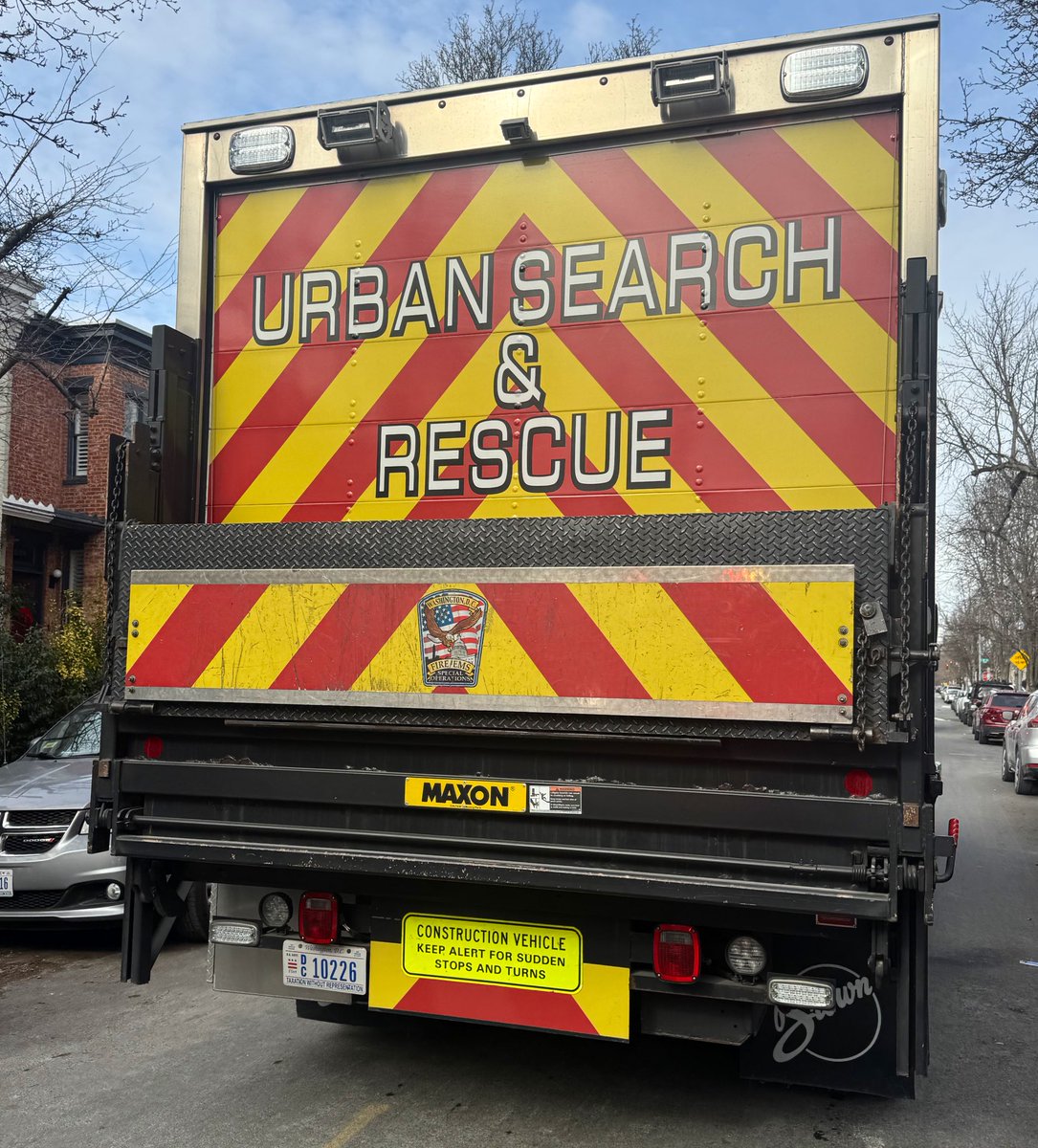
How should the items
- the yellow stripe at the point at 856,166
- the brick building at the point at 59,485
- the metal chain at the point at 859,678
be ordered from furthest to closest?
1. the brick building at the point at 59,485
2. the yellow stripe at the point at 856,166
3. the metal chain at the point at 859,678

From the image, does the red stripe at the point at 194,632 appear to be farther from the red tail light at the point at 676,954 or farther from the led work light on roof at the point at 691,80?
the led work light on roof at the point at 691,80

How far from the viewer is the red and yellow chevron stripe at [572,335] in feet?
12.8

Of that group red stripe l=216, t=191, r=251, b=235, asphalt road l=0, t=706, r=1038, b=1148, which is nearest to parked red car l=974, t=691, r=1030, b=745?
asphalt road l=0, t=706, r=1038, b=1148

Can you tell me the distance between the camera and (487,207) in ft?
14.3

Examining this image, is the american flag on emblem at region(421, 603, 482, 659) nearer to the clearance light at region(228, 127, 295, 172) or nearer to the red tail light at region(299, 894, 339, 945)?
the red tail light at region(299, 894, 339, 945)

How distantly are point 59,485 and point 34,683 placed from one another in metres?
9.66

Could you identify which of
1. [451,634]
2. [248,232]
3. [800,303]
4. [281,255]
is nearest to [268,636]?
[451,634]

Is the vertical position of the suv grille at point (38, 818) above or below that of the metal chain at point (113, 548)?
below

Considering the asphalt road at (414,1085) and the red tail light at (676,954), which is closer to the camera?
the red tail light at (676,954)

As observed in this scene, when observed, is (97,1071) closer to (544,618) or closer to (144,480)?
(144,480)

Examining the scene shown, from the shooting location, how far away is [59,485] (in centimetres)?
2020

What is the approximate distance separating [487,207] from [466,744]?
2.09 metres

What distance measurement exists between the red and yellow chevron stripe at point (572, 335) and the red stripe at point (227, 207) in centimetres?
1

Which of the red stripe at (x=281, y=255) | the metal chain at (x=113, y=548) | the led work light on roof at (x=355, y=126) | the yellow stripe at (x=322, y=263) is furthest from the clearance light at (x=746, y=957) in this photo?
the led work light on roof at (x=355, y=126)
